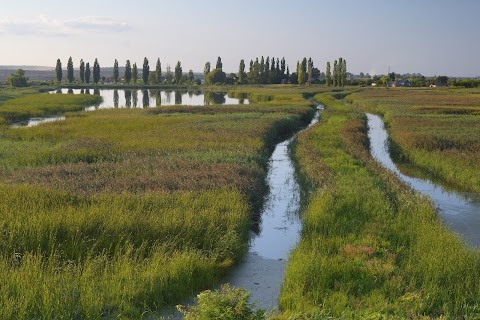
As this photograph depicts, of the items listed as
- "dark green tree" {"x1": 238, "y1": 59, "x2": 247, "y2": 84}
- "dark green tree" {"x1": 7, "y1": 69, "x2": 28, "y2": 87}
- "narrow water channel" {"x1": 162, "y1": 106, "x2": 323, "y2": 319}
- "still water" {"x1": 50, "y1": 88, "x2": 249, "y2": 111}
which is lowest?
"narrow water channel" {"x1": 162, "y1": 106, "x2": 323, "y2": 319}

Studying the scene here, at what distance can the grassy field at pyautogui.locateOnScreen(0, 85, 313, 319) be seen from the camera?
7098 mm

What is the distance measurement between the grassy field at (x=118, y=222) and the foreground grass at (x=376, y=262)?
172 cm

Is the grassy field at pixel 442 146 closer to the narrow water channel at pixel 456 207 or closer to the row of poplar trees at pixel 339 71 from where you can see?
the narrow water channel at pixel 456 207

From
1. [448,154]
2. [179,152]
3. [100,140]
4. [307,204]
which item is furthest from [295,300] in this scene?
[100,140]

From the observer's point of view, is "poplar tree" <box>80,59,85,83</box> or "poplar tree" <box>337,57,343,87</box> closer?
"poplar tree" <box>337,57,343,87</box>

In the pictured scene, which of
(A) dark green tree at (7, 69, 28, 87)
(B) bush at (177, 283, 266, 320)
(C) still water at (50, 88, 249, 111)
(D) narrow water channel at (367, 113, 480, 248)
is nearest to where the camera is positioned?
(B) bush at (177, 283, 266, 320)

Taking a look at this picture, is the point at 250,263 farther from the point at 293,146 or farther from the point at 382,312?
the point at 293,146

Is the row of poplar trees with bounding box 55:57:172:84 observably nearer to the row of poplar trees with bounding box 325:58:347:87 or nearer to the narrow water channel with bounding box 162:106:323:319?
the row of poplar trees with bounding box 325:58:347:87

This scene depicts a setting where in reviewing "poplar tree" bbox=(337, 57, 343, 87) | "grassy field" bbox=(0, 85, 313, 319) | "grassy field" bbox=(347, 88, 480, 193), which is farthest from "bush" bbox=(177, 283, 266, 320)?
"poplar tree" bbox=(337, 57, 343, 87)

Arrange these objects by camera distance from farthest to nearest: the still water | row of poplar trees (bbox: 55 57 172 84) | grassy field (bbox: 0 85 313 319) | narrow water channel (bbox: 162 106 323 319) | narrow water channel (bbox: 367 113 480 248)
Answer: row of poplar trees (bbox: 55 57 172 84), the still water, narrow water channel (bbox: 367 113 480 248), narrow water channel (bbox: 162 106 323 319), grassy field (bbox: 0 85 313 319)

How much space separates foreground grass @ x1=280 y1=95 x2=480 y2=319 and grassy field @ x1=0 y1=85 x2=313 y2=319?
1.72 m

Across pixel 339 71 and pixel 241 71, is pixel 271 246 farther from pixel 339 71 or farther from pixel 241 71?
pixel 241 71

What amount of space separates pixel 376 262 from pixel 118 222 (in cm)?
499

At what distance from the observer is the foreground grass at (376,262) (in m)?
7.30
